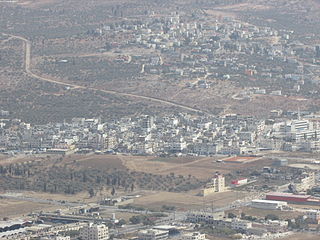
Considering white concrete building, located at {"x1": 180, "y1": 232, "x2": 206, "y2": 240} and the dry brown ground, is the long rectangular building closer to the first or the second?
the dry brown ground

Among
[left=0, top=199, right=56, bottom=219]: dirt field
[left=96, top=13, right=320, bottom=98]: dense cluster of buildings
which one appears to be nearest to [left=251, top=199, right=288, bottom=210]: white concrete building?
[left=0, top=199, right=56, bottom=219]: dirt field

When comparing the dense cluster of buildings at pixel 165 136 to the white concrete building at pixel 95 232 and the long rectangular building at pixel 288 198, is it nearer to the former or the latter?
the long rectangular building at pixel 288 198

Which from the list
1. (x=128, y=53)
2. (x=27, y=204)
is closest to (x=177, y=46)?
(x=128, y=53)

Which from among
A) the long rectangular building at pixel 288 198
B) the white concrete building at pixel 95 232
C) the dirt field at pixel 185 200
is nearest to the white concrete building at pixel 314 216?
the long rectangular building at pixel 288 198

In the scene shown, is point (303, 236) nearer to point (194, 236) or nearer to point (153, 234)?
point (194, 236)

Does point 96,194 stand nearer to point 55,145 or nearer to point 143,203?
point 143,203

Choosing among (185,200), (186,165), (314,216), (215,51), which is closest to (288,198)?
(314,216)

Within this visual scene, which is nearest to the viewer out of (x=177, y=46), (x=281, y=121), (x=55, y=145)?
(x=55, y=145)
